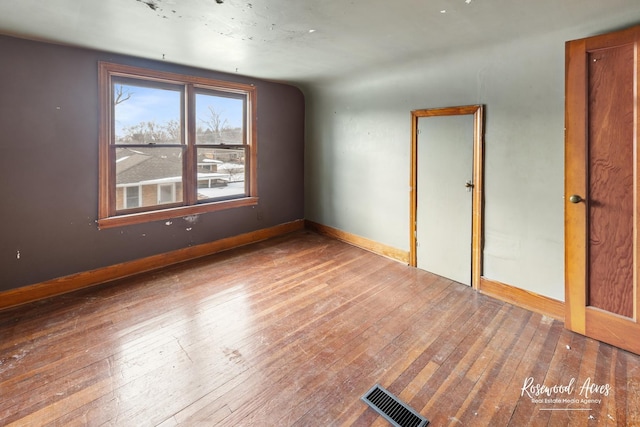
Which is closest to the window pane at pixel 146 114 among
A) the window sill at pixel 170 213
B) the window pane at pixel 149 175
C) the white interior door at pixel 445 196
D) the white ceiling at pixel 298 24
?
the window pane at pixel 149 175

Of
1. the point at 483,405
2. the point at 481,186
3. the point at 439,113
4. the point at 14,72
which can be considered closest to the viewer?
the point at 483,405

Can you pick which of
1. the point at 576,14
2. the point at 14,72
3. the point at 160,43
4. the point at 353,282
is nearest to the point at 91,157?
the point at 14,72

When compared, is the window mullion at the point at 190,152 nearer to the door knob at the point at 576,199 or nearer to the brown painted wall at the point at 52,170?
the brown painted wall at the point at 52,170

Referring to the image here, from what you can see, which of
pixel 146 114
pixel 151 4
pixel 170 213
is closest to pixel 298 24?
pixel 151 4

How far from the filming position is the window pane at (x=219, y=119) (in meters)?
4.07

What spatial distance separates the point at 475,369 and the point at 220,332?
5.95 feet

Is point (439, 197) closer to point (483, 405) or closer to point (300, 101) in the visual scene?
point (483, 405)

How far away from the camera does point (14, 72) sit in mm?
2785

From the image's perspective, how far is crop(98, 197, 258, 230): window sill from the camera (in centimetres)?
344

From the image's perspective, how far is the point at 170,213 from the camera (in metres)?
3.87

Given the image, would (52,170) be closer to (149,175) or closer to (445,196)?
(149,175)

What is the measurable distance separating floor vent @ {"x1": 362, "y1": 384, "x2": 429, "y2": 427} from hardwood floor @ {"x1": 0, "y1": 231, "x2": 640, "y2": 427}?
0.15 ft

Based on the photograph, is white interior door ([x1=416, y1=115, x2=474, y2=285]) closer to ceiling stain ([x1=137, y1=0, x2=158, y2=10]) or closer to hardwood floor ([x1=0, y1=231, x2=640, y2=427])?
hardwood floor ([x1=0, y1=231, x2=640, y2=427])

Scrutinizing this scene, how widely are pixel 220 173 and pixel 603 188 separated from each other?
12.9ft
